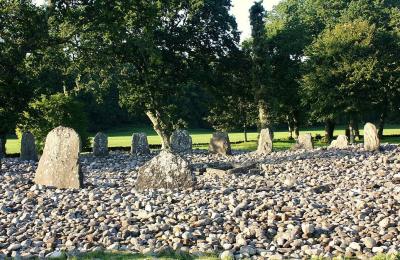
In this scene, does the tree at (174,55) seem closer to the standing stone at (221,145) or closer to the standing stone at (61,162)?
the standing stone at (221,145)

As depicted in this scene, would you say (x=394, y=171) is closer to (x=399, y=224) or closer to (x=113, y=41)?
(x=399, y=224)

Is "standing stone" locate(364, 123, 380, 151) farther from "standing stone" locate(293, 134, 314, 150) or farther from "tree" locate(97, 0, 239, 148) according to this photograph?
"tree" locate(97, 0, 239, 148)

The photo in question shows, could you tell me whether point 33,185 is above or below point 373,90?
below

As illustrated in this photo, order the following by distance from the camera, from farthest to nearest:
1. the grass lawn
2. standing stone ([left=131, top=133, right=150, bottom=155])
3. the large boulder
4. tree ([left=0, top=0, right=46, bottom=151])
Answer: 1. the grass lawn
2. standing stone ([left=131, top=133, right=150, bottom=155])
3. tree ([left=0, top=0, right=46, bottom=151])
4. the large boulder

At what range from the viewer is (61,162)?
12820 millimetres

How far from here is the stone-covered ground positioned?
7.29 meters

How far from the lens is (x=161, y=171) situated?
40.2 ft

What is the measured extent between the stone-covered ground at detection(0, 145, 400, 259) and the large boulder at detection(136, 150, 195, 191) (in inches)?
11.6

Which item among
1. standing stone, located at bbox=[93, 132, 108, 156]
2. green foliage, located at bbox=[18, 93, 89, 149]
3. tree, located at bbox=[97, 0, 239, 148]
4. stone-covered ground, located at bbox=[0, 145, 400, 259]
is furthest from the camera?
green foliage, located at bbox=[18, 93, 89, 149]

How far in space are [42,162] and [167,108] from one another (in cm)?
1873

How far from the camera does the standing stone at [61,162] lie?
493 inches

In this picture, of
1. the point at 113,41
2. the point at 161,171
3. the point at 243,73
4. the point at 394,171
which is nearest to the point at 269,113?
the point at 243,73

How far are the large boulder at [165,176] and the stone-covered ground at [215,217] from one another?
0.97 ft

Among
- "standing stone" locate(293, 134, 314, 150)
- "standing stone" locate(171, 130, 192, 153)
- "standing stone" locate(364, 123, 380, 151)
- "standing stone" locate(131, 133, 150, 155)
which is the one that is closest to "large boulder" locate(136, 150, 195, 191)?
"standing stone" locate(364, 123, 380, 151)
